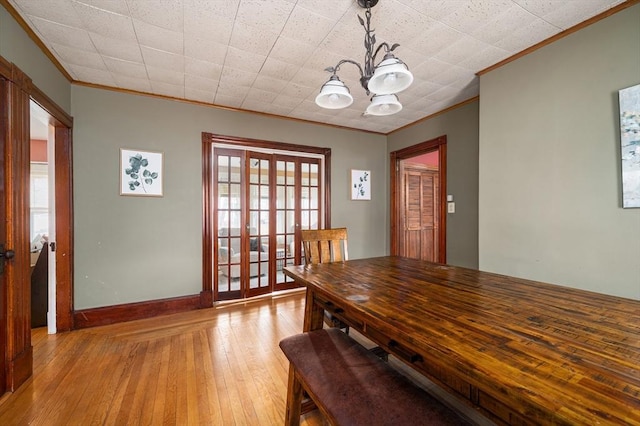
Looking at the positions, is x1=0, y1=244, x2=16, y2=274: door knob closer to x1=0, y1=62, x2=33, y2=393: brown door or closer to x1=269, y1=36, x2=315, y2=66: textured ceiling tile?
x1=0, y1=62, x2=33, y2=393: brown door

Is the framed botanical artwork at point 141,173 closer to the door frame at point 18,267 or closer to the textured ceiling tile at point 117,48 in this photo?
the door frame at point 18,267

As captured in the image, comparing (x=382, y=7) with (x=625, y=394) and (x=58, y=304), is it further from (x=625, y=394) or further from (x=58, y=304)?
(x=58, y=304)

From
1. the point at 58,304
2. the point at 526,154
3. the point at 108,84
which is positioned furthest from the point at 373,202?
the point at 58,304

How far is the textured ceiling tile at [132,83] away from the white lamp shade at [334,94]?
2143 mm

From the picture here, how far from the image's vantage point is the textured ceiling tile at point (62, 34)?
192 centimetres

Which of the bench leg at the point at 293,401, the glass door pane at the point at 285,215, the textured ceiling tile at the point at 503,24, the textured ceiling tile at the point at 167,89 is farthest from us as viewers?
the glass door pane at the point at 285,215

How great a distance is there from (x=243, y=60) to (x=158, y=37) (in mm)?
654

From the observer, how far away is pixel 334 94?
1.69 metres

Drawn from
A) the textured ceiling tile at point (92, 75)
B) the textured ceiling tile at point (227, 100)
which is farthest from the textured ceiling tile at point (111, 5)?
the textured ceiling tile at point (227, 100)

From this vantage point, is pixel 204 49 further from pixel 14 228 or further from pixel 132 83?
pixel 14 228

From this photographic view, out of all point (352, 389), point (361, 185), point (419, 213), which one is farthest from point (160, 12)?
point (419, 213)

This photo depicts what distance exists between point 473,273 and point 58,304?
12.1 feet

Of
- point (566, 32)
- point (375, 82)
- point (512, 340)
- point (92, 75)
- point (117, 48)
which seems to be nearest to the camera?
point (512, 340)

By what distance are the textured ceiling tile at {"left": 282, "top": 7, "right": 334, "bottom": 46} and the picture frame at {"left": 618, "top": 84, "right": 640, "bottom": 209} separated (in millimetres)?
2030
